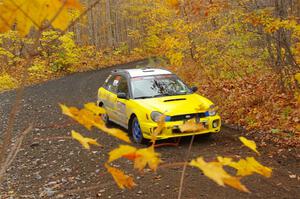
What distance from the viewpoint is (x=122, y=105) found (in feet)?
30.8

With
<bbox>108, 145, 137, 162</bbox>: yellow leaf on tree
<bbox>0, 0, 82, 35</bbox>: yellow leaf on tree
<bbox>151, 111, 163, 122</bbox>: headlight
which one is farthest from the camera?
<bbox>151, 111, 163, 122</bbox>: headlight

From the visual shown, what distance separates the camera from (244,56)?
13.6m

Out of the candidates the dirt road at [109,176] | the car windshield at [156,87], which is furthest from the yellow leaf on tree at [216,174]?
the car windshield at [156,87]

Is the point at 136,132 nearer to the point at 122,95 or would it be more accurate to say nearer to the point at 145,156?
the point at 122,95

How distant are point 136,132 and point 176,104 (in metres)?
1.04

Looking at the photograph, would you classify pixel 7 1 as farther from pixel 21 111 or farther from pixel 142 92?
pixel 21 111

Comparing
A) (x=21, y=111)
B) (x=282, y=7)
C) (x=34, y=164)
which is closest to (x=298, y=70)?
(x=282, y=7)

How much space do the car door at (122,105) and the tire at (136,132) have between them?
12.8 inches

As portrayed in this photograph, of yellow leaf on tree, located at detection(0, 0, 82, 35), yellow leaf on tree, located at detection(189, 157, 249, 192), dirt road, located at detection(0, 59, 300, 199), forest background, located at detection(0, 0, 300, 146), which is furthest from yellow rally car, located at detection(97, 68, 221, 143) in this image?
yellow leaf on tree, located at detection(0, 0, 82, 35)

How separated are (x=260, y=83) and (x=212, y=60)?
91.1 inches

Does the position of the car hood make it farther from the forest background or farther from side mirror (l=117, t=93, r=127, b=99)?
the forest background

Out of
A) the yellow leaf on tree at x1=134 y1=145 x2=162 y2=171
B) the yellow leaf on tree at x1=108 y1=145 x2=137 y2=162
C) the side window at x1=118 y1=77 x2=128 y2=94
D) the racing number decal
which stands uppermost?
the yellow leaf on tree at x1=108 y1=145 x2=137 y2=162

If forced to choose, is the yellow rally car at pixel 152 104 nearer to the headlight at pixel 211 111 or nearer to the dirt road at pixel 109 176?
the headlight at pixel 211 111

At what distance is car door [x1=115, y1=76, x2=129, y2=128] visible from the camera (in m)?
9.34
